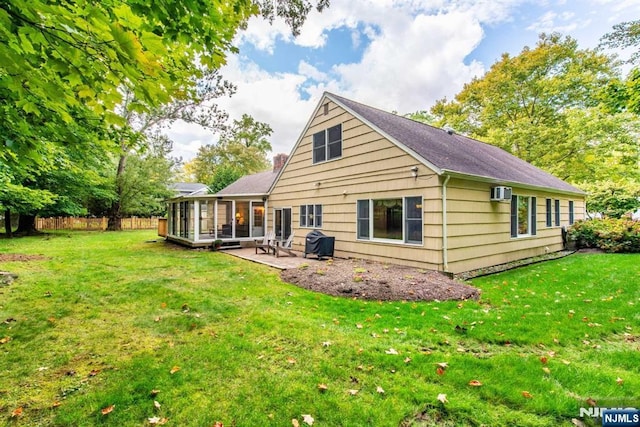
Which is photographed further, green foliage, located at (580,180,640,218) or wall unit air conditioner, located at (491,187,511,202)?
green foliage, located at (580,180,640,218)

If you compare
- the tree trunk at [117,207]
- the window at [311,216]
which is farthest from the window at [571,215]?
the tree trunk at [117,207]

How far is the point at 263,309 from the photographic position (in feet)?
15.6

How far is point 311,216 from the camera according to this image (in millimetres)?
11258

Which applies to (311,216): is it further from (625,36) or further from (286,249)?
(625,36)

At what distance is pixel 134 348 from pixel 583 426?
Result: 4.35 meters

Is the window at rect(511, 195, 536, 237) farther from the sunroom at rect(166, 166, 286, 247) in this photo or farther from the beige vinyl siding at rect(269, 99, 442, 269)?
the sunroom at rect(166, 166, 286, 247)

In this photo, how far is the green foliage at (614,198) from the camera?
1486 cm

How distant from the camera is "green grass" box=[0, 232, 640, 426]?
7.70ft

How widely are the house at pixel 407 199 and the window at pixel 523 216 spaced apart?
0.03 m

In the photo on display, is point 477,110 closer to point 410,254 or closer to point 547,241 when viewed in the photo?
point 547,241

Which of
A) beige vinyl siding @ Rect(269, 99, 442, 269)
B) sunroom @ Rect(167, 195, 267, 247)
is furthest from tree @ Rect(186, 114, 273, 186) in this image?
beige vinyl siding @ Rect(269, 99, 442, 269)

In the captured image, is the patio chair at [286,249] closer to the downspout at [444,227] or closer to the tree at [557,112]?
the downspout at [444,227]

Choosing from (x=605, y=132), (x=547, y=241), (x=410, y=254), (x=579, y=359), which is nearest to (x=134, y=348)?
(x=579, y=359)

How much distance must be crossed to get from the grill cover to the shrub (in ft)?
34.2
